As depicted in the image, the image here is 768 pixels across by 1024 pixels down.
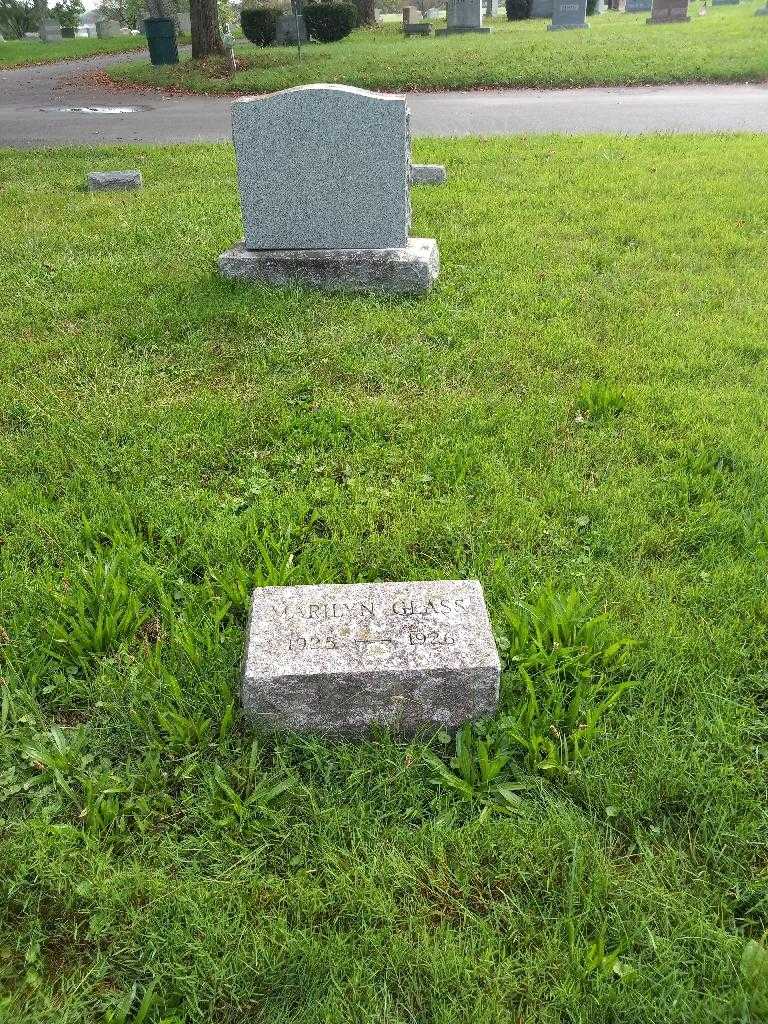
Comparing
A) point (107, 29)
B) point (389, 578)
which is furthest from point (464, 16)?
point (389, 578)

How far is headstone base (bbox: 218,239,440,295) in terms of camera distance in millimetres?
5133

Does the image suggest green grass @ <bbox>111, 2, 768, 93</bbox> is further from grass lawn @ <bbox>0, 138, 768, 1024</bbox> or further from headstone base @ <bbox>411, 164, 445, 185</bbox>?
grass lawn @ <bbox>0, 138, 768, 1024</bbox>

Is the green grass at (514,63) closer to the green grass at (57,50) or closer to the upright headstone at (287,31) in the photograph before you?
the upright headstone at (287,31)

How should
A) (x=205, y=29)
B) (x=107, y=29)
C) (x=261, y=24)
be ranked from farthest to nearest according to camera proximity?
(x=107, y=29), (x=261, y=24), (x=205, y=29)

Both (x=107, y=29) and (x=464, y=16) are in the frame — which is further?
(x=107, y=29)

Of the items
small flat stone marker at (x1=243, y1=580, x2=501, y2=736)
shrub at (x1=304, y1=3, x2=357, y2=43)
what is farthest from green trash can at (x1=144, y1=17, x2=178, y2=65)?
small flat stone marker at (x1=243, y1=580, x2=501, y2=736)

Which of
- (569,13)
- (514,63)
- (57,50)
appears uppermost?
(569,13)

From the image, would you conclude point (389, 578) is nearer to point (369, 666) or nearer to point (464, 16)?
point (369, 666)

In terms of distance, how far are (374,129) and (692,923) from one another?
4657 millimetres

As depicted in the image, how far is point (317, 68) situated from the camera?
1709cm

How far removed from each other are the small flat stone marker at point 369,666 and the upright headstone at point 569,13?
27654 mm

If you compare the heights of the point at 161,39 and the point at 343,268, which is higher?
the point at 161,39

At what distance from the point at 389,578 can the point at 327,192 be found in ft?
11.0

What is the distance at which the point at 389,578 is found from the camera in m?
2.78
